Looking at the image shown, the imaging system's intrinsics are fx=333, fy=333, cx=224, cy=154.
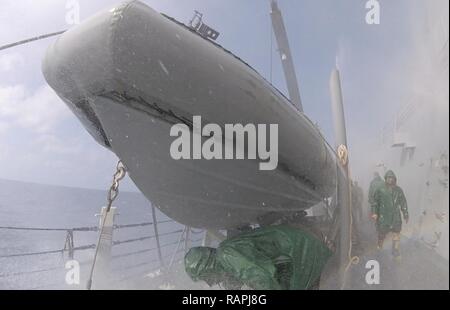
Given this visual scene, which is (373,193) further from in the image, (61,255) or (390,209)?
(61,255)

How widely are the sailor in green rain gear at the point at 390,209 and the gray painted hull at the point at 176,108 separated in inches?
31.0

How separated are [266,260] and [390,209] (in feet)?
6.25

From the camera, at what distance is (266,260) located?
8.30 feet

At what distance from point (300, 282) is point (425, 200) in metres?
1.65

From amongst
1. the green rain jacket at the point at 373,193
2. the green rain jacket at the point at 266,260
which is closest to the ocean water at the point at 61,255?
the green rain jacket at the point at 266,260

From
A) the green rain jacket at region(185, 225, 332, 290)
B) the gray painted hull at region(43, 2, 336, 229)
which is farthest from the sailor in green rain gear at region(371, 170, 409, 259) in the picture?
the green rain jacket at region(185, 225, 332, 290)

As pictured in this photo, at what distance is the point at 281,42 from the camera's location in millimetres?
10617

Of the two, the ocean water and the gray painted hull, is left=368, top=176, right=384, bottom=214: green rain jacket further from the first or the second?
the ocean water

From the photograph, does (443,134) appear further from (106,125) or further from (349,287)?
(106,125)

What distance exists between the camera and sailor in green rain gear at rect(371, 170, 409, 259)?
367 cm

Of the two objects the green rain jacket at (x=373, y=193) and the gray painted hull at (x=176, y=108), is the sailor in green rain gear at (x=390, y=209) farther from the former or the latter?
the gray painted hull at (x=176, y=108)

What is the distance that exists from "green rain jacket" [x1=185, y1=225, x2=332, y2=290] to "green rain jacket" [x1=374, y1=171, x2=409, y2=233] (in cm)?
106

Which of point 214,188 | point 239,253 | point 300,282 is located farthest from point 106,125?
point 300,282
